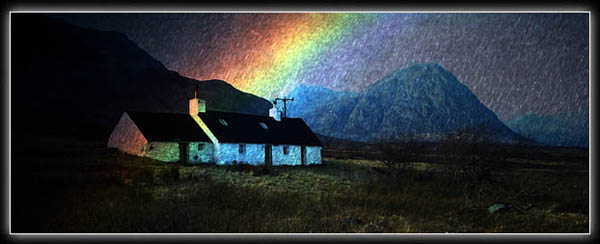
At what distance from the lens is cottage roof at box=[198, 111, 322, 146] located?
24.7 feet

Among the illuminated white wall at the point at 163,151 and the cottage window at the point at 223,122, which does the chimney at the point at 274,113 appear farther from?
the illuminated white wall at the point at 163,151

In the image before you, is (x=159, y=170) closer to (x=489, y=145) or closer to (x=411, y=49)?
(x=411, y=49)

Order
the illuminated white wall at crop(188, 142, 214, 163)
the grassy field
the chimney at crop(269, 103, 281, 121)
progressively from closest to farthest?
the grassy field, the illuminated white wall at crop(188, 142, 214, 163), the chimney at crop(269, 103, 281, 121)

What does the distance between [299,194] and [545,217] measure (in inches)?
147

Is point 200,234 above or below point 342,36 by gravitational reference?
below

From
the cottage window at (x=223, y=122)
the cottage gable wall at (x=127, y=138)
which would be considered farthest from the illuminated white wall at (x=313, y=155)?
the cottage gable wall at (x=127, y=138)

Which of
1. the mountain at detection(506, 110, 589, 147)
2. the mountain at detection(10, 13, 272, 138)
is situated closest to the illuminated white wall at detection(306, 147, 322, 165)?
the mountain at detection(10, 13, 272, 138)

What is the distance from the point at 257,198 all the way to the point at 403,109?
9.50 ft

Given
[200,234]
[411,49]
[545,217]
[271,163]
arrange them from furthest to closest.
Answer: [271,163]
[411,49]
[545,217]
[200,234]

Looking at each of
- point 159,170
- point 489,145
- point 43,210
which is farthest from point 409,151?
point 43,210

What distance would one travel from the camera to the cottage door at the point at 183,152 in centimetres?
688

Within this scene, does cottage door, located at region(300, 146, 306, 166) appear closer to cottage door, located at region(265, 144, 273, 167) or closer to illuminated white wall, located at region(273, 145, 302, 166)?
illuminated white wall, located at region(273, 145, 302, 166)

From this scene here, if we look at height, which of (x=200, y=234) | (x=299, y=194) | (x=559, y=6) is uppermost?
(x=559, y=6)

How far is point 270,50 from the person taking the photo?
713 cm
